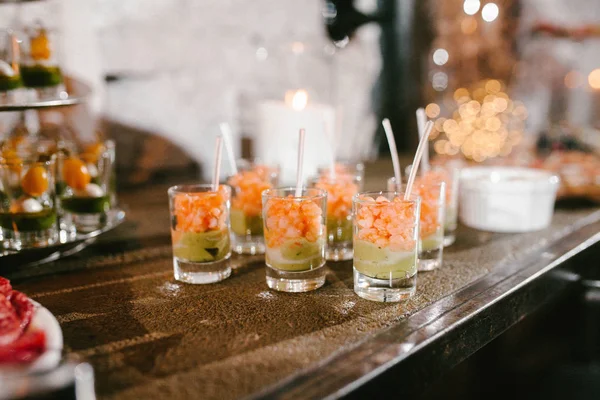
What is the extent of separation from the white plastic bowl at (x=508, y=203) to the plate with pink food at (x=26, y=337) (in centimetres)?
131

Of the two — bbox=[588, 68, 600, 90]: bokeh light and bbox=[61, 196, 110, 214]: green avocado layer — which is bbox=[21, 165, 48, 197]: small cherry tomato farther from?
bbox=[588, 68, 600, 90]: bokeh light

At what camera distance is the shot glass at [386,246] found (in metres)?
1.19

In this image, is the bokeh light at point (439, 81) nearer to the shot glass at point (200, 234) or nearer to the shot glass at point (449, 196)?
the shot glass at point (449, 196)

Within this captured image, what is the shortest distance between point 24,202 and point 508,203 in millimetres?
1374

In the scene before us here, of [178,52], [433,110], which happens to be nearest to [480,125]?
[433,110]

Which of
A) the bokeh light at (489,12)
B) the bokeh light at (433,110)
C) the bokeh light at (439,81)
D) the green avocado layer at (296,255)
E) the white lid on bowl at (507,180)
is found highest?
the bokeh light at (489,12)

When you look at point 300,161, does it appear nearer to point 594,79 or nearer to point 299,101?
point 299,101

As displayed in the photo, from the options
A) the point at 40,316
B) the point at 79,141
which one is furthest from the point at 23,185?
the point at 79,141

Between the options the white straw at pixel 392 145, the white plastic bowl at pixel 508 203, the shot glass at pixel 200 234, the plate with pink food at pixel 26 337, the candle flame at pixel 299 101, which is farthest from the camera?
the candle flame at pixel 299 101

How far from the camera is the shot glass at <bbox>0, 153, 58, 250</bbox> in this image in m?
1.32

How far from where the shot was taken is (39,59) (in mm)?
1513

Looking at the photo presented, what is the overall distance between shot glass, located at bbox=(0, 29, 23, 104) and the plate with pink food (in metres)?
0.60

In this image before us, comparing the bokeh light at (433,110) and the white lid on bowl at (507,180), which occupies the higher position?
the bokeh light at (433,110)

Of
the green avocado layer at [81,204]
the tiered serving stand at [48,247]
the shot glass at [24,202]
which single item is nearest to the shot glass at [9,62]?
the tiered serving stand at [48,247]
